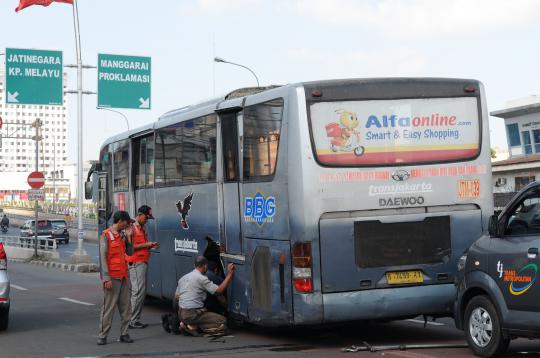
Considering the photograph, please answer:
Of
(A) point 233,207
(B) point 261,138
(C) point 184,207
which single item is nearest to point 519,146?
(C) point 184,207

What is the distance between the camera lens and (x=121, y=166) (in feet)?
56.8

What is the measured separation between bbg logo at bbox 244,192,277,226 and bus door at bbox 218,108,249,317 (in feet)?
0.85

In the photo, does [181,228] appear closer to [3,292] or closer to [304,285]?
[3,292]

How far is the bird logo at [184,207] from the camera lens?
44.8ft

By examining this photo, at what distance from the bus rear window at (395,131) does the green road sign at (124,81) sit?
60.2 ft

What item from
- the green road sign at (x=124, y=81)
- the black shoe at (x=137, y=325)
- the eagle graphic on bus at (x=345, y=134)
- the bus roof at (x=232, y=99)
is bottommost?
the black shoe at (x=137, y=325)

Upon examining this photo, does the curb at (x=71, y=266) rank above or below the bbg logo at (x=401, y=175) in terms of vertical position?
below

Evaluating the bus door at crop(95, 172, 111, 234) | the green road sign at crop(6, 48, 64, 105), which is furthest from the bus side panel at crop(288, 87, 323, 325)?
the green road sign at crop(6, 48, 64, 105)

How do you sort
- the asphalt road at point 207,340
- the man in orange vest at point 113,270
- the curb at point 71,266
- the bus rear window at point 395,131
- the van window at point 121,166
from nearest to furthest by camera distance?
the bus rear window at point 395,131, the asphalt road at point 207,340, the man in orange vest at point 113,270, the van window at point 121,166, the curb at point 71,266

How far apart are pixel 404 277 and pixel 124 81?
19148mm

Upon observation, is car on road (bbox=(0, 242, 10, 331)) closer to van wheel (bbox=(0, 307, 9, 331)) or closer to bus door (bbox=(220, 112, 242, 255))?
van wheel (bbox=(0, 307, 9, 331))

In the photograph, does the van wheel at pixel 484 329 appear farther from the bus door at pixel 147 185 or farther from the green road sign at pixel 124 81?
the green road sign at pixel 124 81

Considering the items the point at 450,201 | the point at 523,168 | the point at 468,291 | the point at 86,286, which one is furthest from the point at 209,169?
the point at 523,168

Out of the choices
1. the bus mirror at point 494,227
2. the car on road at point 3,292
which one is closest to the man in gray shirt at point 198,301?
the car on road at point 3,292
